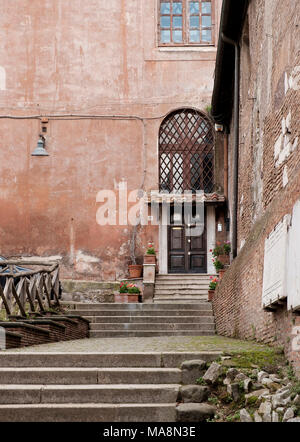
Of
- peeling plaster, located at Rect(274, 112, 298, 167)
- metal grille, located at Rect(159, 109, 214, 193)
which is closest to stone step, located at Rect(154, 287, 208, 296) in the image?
metal grille, located at Rect(159, 109, 214, 193)

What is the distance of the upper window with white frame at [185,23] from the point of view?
18109 millimetres

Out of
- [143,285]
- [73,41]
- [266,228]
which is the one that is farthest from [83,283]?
[266,228]

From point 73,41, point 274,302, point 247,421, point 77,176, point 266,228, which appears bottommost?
point 247,421

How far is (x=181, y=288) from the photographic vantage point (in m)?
15.6

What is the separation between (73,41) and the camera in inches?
709

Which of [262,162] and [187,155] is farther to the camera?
[187,155]

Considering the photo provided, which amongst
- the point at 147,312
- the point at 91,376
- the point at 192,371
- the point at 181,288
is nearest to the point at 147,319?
the point at 147,312

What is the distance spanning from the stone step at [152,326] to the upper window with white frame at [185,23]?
8921 millimetres

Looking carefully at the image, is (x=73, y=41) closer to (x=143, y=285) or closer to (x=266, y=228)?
(x=143, y=285)

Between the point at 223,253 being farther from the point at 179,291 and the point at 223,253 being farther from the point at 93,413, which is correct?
the point at 93,413

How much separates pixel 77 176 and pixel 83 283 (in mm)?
2913

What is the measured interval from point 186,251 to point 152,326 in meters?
5.54

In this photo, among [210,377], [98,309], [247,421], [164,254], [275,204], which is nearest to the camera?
[247,421]

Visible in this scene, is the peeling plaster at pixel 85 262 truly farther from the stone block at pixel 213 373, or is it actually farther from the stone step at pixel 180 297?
the stone block at pixel 213 373
